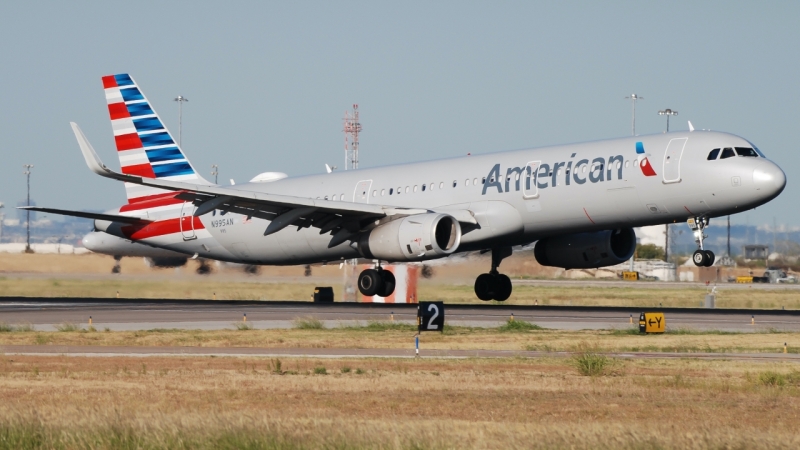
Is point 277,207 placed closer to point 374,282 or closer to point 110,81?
point 374,282

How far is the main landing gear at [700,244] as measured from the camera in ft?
117

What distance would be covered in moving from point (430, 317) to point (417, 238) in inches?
211

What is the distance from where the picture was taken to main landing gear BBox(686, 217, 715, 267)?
35594 millimetres

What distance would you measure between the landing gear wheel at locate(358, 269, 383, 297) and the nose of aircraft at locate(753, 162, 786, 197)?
536 inches

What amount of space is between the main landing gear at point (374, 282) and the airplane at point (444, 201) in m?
0.05

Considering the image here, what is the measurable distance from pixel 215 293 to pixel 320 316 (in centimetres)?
1960

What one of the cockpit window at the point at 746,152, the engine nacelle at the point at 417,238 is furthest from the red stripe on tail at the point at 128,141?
the cockpit window at the point at 746,152

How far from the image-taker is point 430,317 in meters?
33.8

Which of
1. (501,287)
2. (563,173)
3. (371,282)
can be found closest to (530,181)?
(563,173)

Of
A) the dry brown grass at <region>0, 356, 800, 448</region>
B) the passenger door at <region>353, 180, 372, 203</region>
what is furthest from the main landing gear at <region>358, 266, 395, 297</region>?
the dry brown grass at <region>0, 356, 800, 448</region>

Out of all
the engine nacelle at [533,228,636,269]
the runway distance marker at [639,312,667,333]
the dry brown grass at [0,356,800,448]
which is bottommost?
the dry brown grass at [0,356,800,448]

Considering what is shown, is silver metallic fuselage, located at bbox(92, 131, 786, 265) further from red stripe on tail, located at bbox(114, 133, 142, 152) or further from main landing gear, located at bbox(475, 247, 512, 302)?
red stripe on tail, located at bbox(114, 133, 142, 152)

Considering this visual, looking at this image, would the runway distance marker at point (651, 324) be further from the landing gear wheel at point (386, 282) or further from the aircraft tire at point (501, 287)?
the landing gear wheel at point (386, 282)

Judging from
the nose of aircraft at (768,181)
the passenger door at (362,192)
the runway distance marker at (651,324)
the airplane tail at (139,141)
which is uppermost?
the airplane tail at (139,141)
